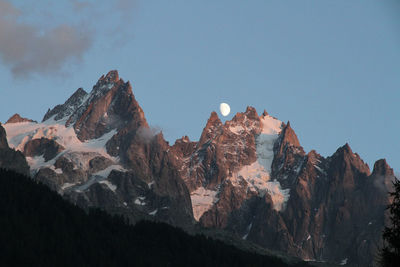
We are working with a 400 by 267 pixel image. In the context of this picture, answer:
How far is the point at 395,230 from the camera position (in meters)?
50.9

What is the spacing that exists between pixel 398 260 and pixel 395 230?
6.73 feet

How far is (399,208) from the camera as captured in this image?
50.9 metres

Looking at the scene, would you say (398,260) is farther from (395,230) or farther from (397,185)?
(397,185)

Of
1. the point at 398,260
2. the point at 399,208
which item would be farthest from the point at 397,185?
the point at 398,260

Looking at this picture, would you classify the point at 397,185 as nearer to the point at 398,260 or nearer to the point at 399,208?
the point at 399,208

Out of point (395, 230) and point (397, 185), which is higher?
point (397, 185)

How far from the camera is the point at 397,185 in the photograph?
171 feet

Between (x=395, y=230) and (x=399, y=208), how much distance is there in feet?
5.08

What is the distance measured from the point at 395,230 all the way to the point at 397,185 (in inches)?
129

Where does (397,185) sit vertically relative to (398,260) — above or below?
above

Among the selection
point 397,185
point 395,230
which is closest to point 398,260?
point 395,230

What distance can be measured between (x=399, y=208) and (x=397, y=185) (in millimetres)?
1909

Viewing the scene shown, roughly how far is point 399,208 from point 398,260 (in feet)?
11.7

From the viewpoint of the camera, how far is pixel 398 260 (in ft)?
166
